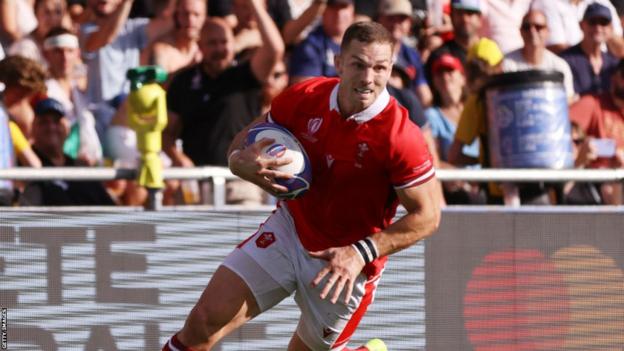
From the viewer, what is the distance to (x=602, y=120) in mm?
9375

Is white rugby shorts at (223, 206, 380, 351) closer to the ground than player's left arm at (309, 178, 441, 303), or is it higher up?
closer to the ground

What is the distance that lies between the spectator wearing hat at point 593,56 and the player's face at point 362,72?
4.60 m

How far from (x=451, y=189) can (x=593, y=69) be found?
2.68 metres

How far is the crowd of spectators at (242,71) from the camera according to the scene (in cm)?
805

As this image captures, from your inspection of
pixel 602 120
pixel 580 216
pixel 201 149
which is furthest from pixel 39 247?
pixel 602 120

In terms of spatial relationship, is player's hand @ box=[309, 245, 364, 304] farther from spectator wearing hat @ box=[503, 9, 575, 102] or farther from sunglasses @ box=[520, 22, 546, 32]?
sunglasses @ box=[520, 22, 546, 32]

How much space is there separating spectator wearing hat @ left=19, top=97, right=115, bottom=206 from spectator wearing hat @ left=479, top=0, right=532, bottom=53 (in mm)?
3985

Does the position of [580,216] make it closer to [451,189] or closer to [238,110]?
[451,189]

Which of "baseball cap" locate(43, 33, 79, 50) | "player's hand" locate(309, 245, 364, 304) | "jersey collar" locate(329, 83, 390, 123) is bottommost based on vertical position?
"player's hand" locate(309, 245, 364, 304)

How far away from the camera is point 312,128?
578cm

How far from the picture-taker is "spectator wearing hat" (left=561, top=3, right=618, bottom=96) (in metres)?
9.85

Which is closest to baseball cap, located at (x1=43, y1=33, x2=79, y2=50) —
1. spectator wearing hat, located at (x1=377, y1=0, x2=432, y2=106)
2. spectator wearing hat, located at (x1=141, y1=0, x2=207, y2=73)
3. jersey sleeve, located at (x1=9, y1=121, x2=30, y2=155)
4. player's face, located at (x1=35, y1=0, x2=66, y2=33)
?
player's face, located at (x1=35, y1=0, x2=66, y2=33)

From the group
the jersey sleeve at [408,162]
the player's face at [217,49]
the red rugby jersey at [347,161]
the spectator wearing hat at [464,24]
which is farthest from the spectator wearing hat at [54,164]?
the spectator wearing hat at [464,24]

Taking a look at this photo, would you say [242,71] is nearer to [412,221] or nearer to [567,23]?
[412,221]
